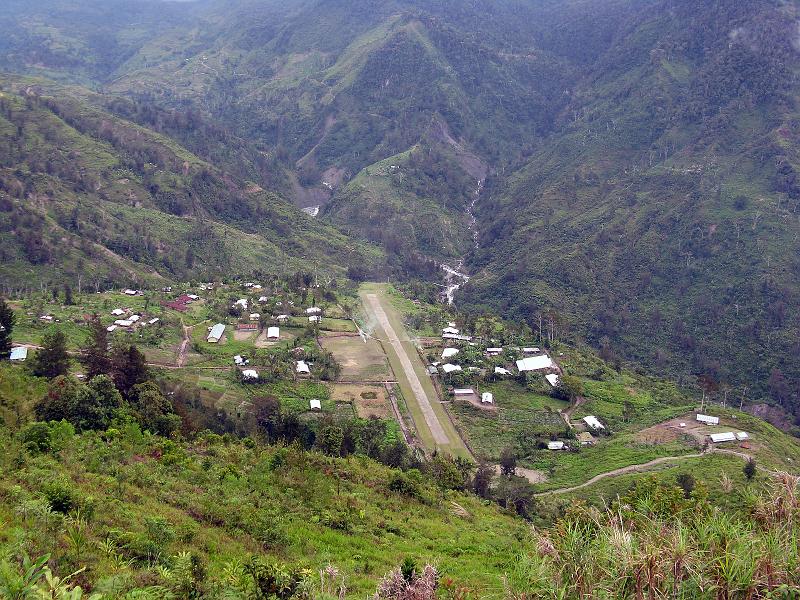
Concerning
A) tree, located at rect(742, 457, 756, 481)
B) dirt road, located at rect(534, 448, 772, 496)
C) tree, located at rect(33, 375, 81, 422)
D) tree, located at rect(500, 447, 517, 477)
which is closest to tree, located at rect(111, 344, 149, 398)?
tree, located at rect(33, 375, 81, 422)

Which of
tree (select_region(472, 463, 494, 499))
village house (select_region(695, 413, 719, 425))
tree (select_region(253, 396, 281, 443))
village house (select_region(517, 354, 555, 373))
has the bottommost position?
tree (select_region(472, 463, 494, 499))

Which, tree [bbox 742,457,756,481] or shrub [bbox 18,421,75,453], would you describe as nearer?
shrub [bbox 18,421,75,453]

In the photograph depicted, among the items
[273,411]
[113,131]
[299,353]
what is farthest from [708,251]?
[113,131]

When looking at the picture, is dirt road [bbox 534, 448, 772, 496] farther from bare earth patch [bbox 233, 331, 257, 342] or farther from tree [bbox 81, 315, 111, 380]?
bare earth patch [bbox 233, 331, 257, 342]

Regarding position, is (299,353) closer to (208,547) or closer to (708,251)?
(208,547)

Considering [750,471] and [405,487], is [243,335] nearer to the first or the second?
[405,487]

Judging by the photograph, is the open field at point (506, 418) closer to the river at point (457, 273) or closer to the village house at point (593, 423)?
the village house at point (593, 423)
